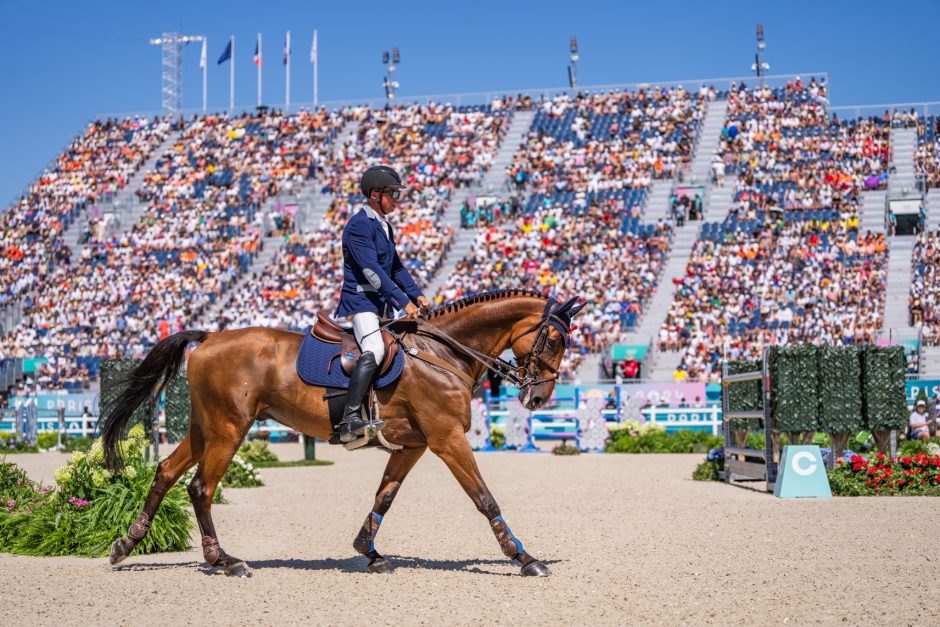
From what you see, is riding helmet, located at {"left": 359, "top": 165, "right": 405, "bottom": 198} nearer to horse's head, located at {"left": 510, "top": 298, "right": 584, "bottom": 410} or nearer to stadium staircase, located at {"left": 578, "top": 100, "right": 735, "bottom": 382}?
horse's head, located at {"left": 510, "top": 298, "right": 584, "bottom": 410}

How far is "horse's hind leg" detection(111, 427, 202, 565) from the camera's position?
8.62m

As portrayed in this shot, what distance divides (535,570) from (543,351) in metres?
1.71

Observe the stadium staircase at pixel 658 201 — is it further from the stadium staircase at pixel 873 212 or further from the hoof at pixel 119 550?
the hoof at pixel 119 550

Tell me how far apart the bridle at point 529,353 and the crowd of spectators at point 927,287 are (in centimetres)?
2563

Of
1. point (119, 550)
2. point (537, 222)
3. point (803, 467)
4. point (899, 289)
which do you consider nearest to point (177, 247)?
point (537, 222)

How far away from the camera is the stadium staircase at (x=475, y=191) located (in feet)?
137

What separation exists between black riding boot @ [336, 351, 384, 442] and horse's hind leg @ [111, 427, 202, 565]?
141 centimetres

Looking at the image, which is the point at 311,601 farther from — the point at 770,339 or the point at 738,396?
the point at 770,339

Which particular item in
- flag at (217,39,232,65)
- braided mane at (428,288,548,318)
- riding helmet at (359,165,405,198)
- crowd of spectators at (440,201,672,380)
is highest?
flag at (217,39,232,65)

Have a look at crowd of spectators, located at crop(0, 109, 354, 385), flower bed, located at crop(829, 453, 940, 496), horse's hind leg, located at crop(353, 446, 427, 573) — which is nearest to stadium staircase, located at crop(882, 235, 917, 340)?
flower bed, located at crop(829, 453, 940, 496)

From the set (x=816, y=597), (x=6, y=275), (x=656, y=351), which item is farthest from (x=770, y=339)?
(x=6, y=275)

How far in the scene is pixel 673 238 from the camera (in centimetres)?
4066

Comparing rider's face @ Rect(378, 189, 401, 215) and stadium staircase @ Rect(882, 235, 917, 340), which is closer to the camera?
rider's face @ Rect(378, 189, 401, 215)

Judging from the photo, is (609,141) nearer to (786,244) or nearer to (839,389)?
(786,244)
